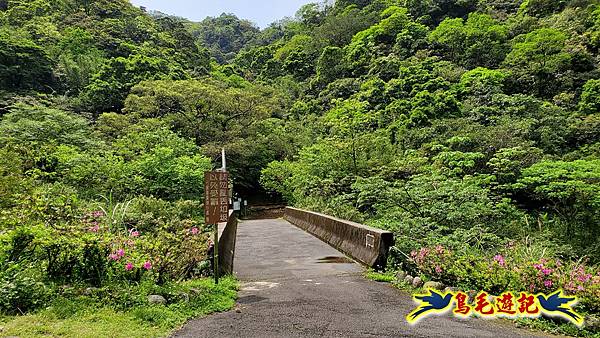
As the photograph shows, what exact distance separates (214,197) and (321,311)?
97.6 inches

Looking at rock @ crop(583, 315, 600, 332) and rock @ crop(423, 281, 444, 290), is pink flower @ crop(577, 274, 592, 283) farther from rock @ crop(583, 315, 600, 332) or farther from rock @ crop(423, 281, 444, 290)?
rock @ crop(423, 281, 444, 290)

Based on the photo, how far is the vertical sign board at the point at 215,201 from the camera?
6.11 meters

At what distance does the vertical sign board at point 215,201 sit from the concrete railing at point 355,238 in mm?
3288

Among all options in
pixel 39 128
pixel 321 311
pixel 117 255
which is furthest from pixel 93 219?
pixel 39 128

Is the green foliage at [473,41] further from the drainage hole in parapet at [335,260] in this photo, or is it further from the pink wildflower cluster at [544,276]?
the pink wildflower cluster at [544,276]

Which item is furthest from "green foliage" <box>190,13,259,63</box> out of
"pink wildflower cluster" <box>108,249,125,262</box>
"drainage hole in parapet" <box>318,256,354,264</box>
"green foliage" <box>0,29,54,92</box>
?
"pink wildflower cluster" <box>108,249,125,262</box>

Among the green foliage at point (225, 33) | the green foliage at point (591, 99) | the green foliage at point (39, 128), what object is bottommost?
the green foliage at point (39, 128)

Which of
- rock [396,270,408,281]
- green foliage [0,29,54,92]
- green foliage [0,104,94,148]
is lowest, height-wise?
rock [396,270,408,281]

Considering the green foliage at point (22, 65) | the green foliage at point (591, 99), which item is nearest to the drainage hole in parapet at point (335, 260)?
the green foliage at point (591, 99)

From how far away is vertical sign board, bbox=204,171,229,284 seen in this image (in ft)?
20.0

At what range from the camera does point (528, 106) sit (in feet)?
83.6

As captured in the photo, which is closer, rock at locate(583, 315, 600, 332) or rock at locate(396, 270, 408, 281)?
rock at locate(583, 315, 600, 332)

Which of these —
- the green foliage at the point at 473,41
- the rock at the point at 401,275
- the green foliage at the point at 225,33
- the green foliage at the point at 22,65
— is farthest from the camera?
the green foliage at the point at 225,33

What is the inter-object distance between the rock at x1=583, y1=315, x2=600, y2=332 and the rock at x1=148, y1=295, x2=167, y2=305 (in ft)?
16.8
